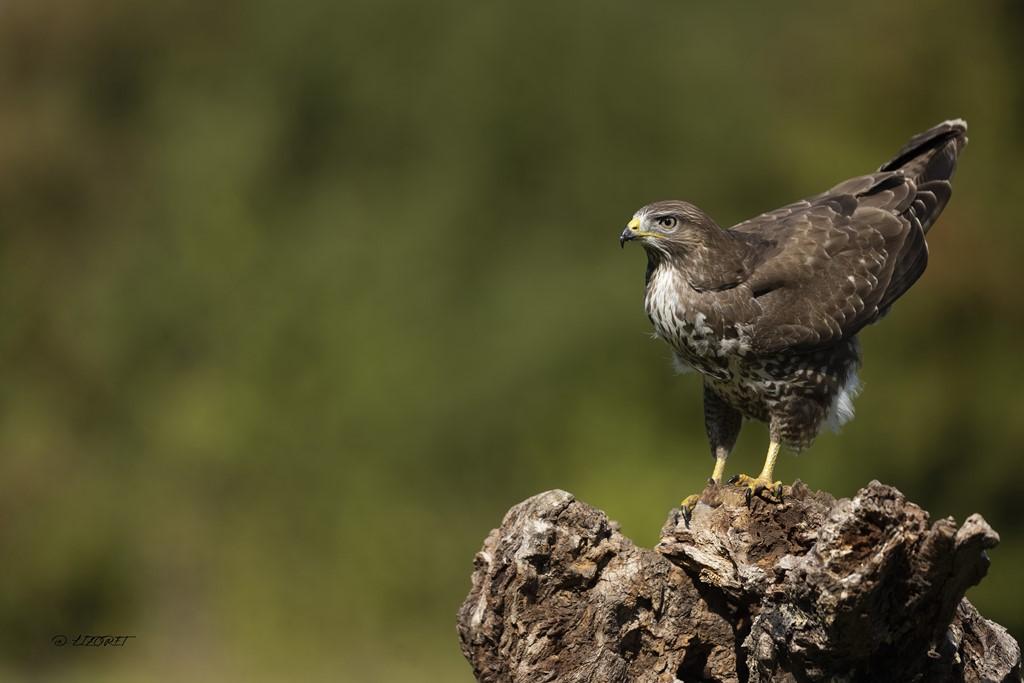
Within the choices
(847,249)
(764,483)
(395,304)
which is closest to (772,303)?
(847,249)

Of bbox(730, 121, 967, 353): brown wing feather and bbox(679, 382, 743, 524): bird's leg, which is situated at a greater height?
bbox(730, 121, 967, 353): brown wing feather

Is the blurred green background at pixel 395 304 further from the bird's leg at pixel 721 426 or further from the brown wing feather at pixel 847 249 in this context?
the bird's leg at pixel 721 426

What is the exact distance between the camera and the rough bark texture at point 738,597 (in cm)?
410

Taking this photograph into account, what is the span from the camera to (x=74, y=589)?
999 cm

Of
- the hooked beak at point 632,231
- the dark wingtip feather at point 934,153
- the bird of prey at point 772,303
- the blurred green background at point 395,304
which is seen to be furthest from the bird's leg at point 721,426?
the blurred green background at point 395,304

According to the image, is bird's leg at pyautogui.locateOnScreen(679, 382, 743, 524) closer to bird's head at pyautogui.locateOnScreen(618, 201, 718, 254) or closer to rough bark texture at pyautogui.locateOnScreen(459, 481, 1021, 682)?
bird's head at pyautogui.locateOnScreen(618, 201, 718, 254)

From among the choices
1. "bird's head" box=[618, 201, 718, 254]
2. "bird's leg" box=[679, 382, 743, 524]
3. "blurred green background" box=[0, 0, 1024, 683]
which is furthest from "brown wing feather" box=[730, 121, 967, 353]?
"blurred green background" box=[0, 0, 1024, 683]

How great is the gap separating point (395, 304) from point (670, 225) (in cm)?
459

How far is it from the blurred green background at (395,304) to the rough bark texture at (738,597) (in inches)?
172

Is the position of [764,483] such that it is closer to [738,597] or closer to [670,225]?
[738,597]

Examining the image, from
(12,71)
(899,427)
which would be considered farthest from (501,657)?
(12,71)

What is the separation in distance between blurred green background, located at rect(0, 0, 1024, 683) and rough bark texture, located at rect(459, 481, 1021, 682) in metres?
4.38

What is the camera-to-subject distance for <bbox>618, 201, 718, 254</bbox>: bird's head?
5.67 meters

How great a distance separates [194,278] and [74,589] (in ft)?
9.69
